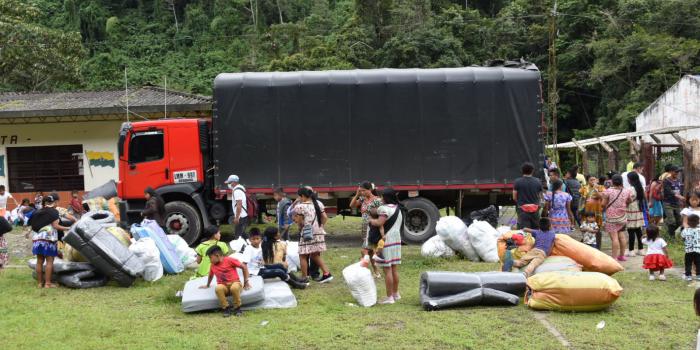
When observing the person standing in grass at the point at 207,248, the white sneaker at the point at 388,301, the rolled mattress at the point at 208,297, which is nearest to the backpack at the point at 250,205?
the person standing in grass at the point at 207,248

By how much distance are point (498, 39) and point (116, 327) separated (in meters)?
36.2

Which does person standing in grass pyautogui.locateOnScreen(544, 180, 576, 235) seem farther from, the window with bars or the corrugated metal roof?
the window with bars

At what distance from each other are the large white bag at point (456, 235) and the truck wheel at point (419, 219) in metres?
2.18

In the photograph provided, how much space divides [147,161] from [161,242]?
3.37 meters

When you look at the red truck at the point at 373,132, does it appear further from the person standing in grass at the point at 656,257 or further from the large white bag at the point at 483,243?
the person standing in grass at the point at 656,257

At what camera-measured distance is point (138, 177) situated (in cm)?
1393

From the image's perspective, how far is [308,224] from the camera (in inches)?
384

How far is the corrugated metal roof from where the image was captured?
64.5ft

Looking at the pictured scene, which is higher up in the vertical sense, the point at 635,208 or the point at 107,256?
the point at 635,208

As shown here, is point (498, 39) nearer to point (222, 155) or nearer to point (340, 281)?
point (222, 155)

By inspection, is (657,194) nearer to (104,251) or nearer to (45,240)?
(104,251)

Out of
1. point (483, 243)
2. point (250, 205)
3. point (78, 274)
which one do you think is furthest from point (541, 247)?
point (78, 274)

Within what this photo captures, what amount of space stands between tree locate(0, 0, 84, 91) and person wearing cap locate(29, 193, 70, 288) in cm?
1761

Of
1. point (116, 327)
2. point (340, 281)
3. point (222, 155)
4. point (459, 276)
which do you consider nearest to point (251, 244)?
point (340, 281)
